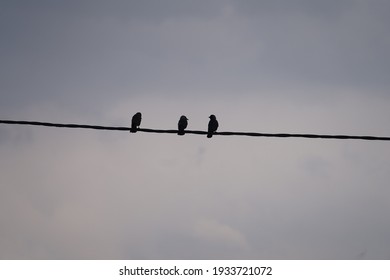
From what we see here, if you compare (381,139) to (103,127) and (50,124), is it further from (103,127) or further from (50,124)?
(50,124)

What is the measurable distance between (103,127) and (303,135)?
12.9ft

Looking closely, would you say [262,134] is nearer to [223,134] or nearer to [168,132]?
[223,134]

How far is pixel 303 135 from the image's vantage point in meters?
9.31

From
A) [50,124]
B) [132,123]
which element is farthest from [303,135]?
[132,123]

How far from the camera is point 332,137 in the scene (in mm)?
9336
